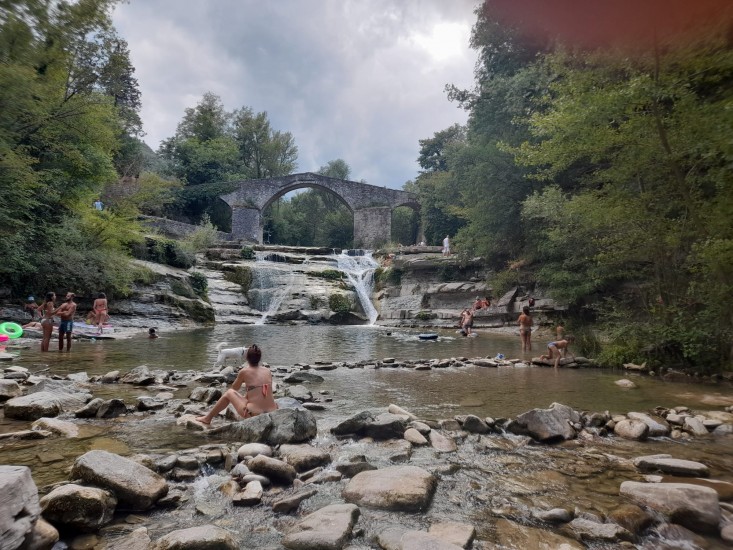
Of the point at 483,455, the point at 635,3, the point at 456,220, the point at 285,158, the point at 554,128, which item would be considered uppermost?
the point at 285,158

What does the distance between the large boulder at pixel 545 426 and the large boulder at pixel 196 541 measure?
3053 mm

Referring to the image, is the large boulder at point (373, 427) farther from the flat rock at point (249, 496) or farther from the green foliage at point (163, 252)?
the green foliage at point (163, 252)

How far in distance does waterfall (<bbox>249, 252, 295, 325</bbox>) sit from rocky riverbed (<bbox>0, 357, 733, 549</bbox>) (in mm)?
16642

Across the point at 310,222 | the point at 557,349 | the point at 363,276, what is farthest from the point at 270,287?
the point at 310,222

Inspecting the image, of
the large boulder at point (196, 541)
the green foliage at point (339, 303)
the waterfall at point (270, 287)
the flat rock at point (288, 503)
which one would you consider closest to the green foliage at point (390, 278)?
the green foliage at point (339, 303)

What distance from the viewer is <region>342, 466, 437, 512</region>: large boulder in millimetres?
2729

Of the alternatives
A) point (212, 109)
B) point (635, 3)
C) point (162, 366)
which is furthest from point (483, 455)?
point (212, 109)

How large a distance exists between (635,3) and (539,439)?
3671 mm

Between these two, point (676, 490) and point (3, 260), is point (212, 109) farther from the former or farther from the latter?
point (676, 490)

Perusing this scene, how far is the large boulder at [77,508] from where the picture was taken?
2258 mm

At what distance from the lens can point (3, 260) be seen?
13023 mm

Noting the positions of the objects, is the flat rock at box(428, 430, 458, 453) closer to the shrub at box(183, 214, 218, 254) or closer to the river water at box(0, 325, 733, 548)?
the river water at box(0, 325, 733, 548)

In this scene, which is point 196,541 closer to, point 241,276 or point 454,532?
point 454,532

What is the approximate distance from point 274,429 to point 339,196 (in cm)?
3884
